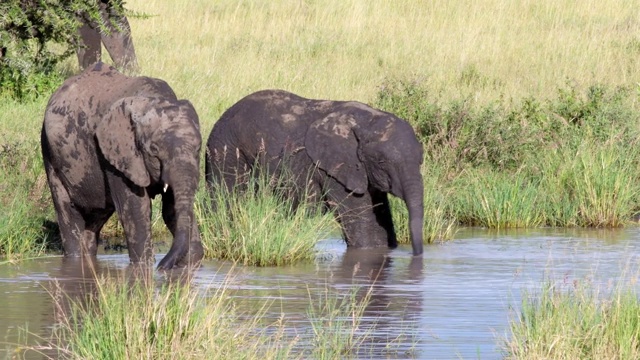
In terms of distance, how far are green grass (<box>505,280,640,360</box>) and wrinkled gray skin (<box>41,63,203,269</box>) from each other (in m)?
3.05

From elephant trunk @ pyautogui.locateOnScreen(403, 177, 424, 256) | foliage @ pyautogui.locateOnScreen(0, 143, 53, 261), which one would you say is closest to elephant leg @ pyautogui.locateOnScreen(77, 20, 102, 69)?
foliage @ pyautogui.locateOnScreen(0, 143, 53, 261)

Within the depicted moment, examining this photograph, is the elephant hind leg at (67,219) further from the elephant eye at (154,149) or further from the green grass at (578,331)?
the green grass at (578,331)

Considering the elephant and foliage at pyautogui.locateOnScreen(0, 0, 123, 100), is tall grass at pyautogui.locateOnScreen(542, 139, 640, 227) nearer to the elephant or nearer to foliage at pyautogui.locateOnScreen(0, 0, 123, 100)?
foliage at pyautogui.locateOnScreen(0, 0, 123, 100)

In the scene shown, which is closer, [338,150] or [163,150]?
[163,150]

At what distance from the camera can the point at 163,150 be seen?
9.62m

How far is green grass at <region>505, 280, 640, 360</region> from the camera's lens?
22.1 ft

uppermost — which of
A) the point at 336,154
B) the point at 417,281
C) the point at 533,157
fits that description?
the point at 336,154

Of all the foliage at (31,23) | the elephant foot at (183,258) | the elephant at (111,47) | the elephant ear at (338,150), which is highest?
the foliage at (31,23)

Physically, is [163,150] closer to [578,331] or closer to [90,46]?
[578,331]

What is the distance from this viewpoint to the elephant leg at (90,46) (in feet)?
56.4

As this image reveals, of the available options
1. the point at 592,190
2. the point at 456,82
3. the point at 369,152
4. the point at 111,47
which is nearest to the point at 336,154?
the point at 369,152

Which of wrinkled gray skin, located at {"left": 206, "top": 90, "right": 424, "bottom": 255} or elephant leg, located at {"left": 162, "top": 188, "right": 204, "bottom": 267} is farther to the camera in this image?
wrinkled gray skin, located at {"left": 206, "top": 90, "right": 424, "bottom": 255}

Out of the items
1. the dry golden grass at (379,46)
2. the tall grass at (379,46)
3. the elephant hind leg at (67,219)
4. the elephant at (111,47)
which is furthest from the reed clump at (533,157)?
the elephant hind leg at (67,219)

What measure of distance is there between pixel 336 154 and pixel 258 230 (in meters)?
1.80
